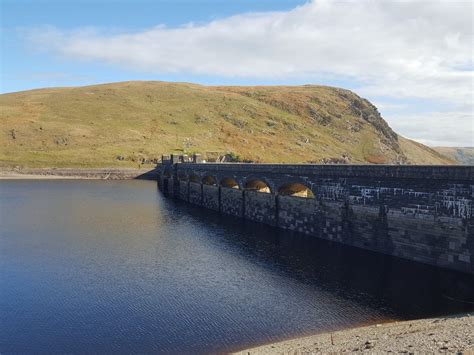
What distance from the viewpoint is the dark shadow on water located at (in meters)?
24.2

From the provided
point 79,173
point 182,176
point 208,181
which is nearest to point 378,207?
point 208,181

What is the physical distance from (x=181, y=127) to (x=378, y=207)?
11920 cm

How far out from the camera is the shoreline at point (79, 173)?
367ft

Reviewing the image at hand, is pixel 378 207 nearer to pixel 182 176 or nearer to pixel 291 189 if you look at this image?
pixel 291 189

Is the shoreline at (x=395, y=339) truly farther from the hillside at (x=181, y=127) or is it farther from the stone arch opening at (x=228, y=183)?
the hillside at (x=181, y=127)

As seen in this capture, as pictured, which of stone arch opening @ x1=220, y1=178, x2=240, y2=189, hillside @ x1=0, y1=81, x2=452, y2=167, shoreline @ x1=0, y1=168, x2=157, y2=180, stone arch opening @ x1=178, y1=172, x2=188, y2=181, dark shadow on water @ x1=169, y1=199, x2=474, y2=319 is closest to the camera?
dark shadow on water @ x1=169, y1=199, x2=474, y2=319

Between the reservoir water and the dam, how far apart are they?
1319 millimetres

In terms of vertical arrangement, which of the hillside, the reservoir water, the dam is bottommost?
the reservoir water

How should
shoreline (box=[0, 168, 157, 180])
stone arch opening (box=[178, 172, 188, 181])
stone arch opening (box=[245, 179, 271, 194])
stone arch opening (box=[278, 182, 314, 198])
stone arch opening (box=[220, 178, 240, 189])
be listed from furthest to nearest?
shoreline (box=[0, 168, 157, 180]) < stone arch opening (box=[178, 172, 188, 181]) < stone arch opening (box=[220, 178, 240, 189]) < stone arch opening (box=[245, 179, 271, 194]) < stone arch opening (box=[278, 182, 314, 198])

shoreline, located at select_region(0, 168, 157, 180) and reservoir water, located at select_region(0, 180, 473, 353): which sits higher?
shoreline, located at select_region(0, 168, 157, 180)

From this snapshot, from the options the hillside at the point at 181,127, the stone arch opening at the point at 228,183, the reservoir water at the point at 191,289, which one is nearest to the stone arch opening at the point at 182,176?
the stone arch opening at the point at 228,183

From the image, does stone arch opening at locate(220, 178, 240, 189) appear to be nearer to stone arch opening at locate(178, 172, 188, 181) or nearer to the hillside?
stone arch opening at locate(178, 172, 188, 181)

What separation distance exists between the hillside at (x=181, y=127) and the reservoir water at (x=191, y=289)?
8607 centimetres

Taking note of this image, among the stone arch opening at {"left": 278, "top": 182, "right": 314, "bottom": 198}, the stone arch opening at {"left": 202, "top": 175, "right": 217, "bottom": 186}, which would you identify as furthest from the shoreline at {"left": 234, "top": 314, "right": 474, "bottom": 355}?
the stone arch opening at {"left": 202, "top": 175, "right": 217, "bottom": 186}
